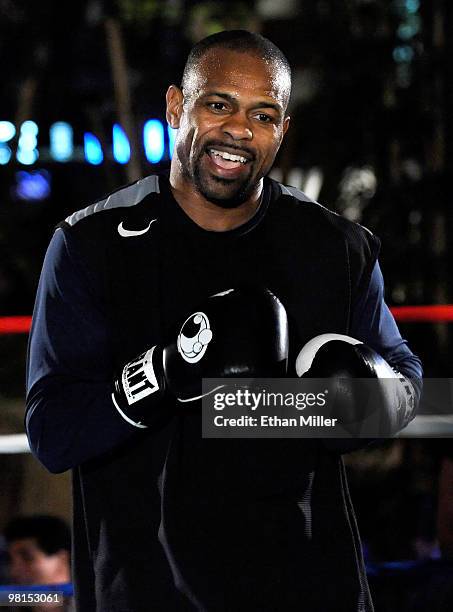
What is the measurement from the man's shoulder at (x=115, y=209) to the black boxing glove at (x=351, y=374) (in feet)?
1.11

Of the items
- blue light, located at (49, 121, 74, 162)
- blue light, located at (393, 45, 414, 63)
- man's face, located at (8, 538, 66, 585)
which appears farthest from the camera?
blue light, located at (49, 121, 74, 162)

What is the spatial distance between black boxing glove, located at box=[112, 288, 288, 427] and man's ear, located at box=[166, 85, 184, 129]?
0.37 metres

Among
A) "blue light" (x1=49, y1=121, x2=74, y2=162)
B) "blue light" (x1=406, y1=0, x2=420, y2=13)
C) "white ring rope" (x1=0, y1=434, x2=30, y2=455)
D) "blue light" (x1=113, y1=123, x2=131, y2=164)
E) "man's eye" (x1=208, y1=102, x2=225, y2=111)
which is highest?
"blue light" (x1=49, y1=121, x2=74, y2=162)

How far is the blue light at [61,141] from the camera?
28.5 ft

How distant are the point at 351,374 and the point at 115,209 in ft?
1.44

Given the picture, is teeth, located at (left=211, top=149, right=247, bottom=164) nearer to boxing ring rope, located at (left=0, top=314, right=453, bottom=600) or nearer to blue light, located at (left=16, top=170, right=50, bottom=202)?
boxing ring rope, located at (left=0, top=314, right=453, bottom=600)

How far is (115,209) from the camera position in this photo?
1.54 m

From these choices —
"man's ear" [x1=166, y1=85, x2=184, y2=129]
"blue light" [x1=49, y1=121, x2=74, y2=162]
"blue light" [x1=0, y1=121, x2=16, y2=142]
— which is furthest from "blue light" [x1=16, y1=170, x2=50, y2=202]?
"man's ear" [x1=166, y1=85, x2=184, y2=129]

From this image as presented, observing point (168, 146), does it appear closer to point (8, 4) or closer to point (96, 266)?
point (8, 4)

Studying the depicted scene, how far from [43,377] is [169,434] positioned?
0.63 ft

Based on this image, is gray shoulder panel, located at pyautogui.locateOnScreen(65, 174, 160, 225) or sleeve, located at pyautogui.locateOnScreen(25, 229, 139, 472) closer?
sleeve, located at pyautogui.locateOnScreen(25, 229, 139, 472)

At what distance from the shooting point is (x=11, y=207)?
16.9 ft

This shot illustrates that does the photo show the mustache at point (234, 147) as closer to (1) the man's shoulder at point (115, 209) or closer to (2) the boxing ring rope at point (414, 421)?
(1) the man's shoulder at point (115, 209)

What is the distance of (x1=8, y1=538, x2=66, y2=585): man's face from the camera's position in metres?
2.04
